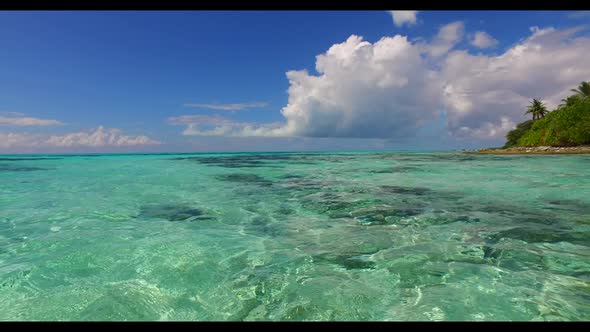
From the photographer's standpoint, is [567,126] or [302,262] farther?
[567,126]

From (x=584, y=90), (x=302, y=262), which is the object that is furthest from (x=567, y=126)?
(x=302, y=262)

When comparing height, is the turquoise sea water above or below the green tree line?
below

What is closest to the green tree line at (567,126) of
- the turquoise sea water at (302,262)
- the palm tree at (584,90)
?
the palm tree at (584,90)

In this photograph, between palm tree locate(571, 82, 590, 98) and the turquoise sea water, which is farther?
palm tree locate(571, 82, 590, 98)

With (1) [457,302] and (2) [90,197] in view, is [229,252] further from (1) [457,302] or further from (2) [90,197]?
(2) [90,197]

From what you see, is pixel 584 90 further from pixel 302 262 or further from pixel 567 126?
pixel 302 262

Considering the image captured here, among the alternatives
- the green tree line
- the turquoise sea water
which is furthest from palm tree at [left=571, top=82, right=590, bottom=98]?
the turquoise sea water

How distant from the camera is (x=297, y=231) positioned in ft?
27.6

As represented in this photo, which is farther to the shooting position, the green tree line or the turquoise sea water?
the green tree line

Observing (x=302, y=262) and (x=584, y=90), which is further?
(x=584, y=90)

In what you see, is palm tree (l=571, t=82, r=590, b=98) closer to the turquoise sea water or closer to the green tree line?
the green tree line

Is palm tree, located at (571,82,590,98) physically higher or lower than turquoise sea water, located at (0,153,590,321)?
higher
